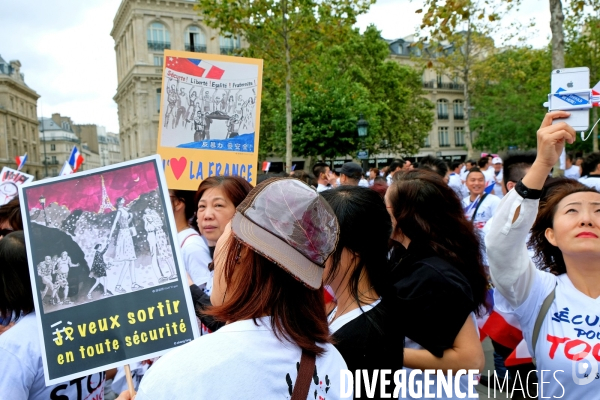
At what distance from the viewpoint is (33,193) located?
80.7 inches

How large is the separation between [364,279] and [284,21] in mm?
15449

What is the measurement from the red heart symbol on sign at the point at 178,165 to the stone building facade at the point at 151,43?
43.2m

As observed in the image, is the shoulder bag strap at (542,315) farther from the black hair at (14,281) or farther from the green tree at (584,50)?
the green tree at (584,50)

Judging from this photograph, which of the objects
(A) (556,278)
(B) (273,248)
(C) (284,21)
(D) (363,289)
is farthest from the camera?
(C) (284,21)

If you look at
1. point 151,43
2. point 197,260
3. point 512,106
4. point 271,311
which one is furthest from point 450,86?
point 271,311

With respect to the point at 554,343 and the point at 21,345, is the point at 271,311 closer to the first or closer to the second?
the point at 21,345

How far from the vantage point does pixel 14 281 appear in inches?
88.6

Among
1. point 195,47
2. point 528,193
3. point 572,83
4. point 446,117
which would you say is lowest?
point 528,193

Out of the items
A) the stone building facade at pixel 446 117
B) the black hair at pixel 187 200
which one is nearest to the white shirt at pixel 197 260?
the black hair at pixel 187 200

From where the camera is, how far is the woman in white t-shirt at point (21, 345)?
1994 mm

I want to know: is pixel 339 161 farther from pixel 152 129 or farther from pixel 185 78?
pixel 185 78

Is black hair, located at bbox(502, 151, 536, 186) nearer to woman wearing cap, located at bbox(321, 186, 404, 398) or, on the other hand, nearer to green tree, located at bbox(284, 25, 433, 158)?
woman wearing cap, located at bbox(321, 186, 404, 398)

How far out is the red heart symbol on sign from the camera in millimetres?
4297

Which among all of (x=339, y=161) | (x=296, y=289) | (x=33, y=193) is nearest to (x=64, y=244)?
(x=33, y=193)
